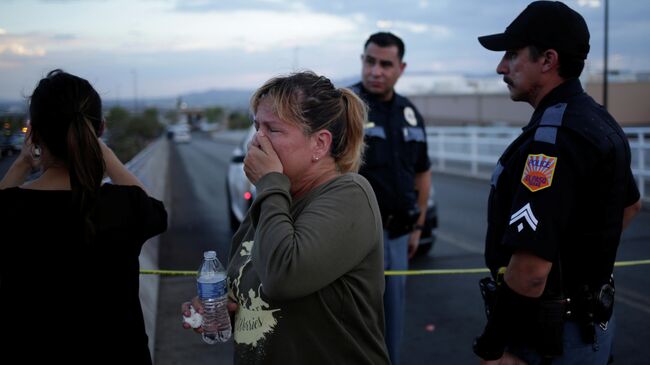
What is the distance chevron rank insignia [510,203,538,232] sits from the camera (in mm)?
2023

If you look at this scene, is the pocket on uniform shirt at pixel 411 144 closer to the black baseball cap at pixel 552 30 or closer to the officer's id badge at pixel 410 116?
the officer's id badge at pixel 410 116

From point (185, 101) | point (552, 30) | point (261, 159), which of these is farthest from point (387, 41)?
point (185, 101)

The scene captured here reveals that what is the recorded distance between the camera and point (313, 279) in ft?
5.77

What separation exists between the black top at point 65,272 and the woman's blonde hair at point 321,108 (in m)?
0.64

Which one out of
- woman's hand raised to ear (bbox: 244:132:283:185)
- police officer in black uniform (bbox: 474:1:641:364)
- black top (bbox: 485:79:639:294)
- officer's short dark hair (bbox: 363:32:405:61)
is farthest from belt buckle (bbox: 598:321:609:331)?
officer's short dark hair (bbox: 363:32:405:61)

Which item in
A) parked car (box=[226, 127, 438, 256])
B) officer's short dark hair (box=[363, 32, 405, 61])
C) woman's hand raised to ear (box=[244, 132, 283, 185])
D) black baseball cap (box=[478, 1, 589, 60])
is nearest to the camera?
woman's hand raised to ear (box=[244, 132, 283, 185])

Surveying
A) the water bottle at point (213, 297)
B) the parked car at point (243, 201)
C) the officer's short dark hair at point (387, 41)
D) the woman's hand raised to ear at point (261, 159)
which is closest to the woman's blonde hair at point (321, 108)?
the woman's hand raised to ear at point (261, 159)

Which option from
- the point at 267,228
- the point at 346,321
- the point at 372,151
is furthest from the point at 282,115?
the point at 372,151

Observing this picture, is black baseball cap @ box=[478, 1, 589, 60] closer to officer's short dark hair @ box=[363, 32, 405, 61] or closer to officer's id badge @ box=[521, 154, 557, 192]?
officer's id badge @ box=[521, 154, 557, 192]

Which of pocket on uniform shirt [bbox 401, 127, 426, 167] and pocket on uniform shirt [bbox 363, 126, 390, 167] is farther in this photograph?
pocket on uniform shirt [bbox 401, 127, 426, 167]

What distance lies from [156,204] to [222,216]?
32.3ft

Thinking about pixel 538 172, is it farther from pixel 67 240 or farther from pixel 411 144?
pixel 411 144

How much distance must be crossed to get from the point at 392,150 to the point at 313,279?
7.78 ft

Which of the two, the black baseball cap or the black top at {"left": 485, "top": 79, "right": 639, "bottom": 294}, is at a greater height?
the black baseball cap
